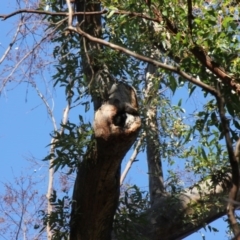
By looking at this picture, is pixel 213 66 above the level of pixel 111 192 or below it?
above

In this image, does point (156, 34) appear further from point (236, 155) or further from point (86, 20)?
point (236, 155)

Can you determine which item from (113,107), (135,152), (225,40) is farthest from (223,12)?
(135,152)

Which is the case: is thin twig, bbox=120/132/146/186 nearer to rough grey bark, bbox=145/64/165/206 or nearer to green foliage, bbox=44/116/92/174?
rough grey bark, bbox=145/64/165/206

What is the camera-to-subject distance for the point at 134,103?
174 inches

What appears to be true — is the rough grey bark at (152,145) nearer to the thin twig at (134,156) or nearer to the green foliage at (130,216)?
the thin twig at (134,156)

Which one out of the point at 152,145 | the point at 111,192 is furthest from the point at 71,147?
the point at 152,145

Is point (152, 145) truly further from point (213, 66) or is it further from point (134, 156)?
point (213, 66)

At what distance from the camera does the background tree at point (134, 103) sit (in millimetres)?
4230

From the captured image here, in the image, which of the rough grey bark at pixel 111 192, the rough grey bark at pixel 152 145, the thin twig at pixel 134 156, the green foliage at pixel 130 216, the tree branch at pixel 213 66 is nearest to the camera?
the tree branch at pixel 213 66

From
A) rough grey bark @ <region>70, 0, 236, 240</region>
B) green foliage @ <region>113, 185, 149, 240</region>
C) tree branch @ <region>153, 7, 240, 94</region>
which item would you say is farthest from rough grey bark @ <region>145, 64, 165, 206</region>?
tree branch @ <region>153, 7, 240, 94</region>

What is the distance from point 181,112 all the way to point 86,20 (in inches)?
52.5

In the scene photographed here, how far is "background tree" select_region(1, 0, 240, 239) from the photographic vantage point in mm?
4230

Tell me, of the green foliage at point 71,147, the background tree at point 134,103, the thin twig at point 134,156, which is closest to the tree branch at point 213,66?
→ the background tree at point 134,103

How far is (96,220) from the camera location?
16.3ft
